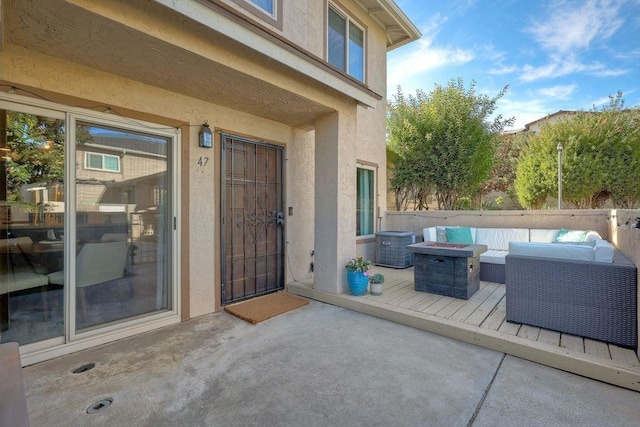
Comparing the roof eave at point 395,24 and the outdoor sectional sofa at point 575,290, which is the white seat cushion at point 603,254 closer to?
the outdoor sectional sofa at point 575,290

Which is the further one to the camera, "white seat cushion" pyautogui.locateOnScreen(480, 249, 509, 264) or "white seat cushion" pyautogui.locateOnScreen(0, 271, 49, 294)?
"white seat cushion" pyautogui.locateOnScreen(480, 249, 509, 264)

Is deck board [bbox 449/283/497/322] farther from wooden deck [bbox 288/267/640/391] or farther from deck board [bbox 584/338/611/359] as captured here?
deck board [bbox 584/338/611/359]

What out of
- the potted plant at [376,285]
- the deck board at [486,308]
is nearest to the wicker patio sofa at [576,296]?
the deck board at [486,308]

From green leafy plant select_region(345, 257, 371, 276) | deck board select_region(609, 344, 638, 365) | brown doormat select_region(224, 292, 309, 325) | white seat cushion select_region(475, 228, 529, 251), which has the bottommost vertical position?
brown doormat select_region(224, 292, 309, 325)

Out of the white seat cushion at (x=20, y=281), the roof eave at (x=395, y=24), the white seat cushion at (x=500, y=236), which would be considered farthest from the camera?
the roof eave at (x=395, y=24)

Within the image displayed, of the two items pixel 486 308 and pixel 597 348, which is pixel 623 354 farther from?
pixel 486 308

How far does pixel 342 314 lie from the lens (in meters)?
3.97

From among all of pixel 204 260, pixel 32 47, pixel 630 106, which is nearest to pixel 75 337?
pixel 204 260

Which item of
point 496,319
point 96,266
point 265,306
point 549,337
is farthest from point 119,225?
point 549,337

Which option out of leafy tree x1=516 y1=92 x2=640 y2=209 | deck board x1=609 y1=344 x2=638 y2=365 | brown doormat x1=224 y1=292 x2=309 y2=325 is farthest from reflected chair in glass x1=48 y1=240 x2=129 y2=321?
leafy tree x1=516 y1=92 x2=640 y2=209

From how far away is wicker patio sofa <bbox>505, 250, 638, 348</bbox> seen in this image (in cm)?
269

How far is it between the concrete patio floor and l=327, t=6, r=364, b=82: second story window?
14.0 ft

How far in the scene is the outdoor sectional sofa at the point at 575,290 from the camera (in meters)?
2.70

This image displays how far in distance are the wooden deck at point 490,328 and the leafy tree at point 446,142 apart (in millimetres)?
3900
